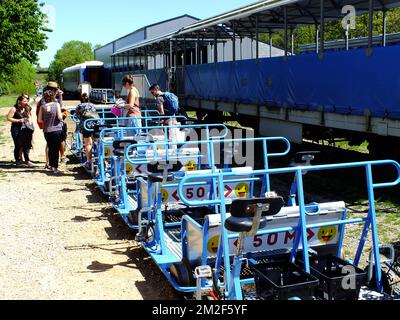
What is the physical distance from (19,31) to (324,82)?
25968 millimetres

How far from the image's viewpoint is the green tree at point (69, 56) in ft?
463

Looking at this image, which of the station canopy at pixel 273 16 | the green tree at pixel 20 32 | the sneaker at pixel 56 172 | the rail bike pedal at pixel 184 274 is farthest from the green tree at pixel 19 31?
the rail bike pedal at pixel 184 274

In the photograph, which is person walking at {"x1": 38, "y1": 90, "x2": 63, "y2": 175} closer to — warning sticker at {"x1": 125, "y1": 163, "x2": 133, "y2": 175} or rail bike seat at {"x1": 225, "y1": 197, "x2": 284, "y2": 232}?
warning sticker at {"x1": 125, "y1": 163, "x2": 133, "y2": 175}

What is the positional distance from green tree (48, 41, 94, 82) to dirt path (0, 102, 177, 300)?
426 feet

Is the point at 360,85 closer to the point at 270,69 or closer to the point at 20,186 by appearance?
the point at 270,69

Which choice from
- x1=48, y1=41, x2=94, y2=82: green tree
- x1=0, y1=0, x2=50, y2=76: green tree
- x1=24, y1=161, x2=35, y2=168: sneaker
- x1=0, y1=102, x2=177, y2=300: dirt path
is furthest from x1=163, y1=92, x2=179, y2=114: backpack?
x1=48, y1=41, x2=94, y2=82: green tree

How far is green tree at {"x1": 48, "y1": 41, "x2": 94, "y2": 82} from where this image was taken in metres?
141

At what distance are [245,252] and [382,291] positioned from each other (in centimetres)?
115

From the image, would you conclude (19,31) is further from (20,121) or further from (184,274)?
(184,274)

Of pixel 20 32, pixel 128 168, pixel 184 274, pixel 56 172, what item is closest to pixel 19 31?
pixel 20 32

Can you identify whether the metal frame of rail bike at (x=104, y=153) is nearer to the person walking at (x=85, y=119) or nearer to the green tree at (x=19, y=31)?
the person walking at (x=85, y=119)

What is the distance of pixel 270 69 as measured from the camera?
39.9 ft

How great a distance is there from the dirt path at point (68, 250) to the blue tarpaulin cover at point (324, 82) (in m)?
4.71

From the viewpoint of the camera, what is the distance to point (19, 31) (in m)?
31.3
